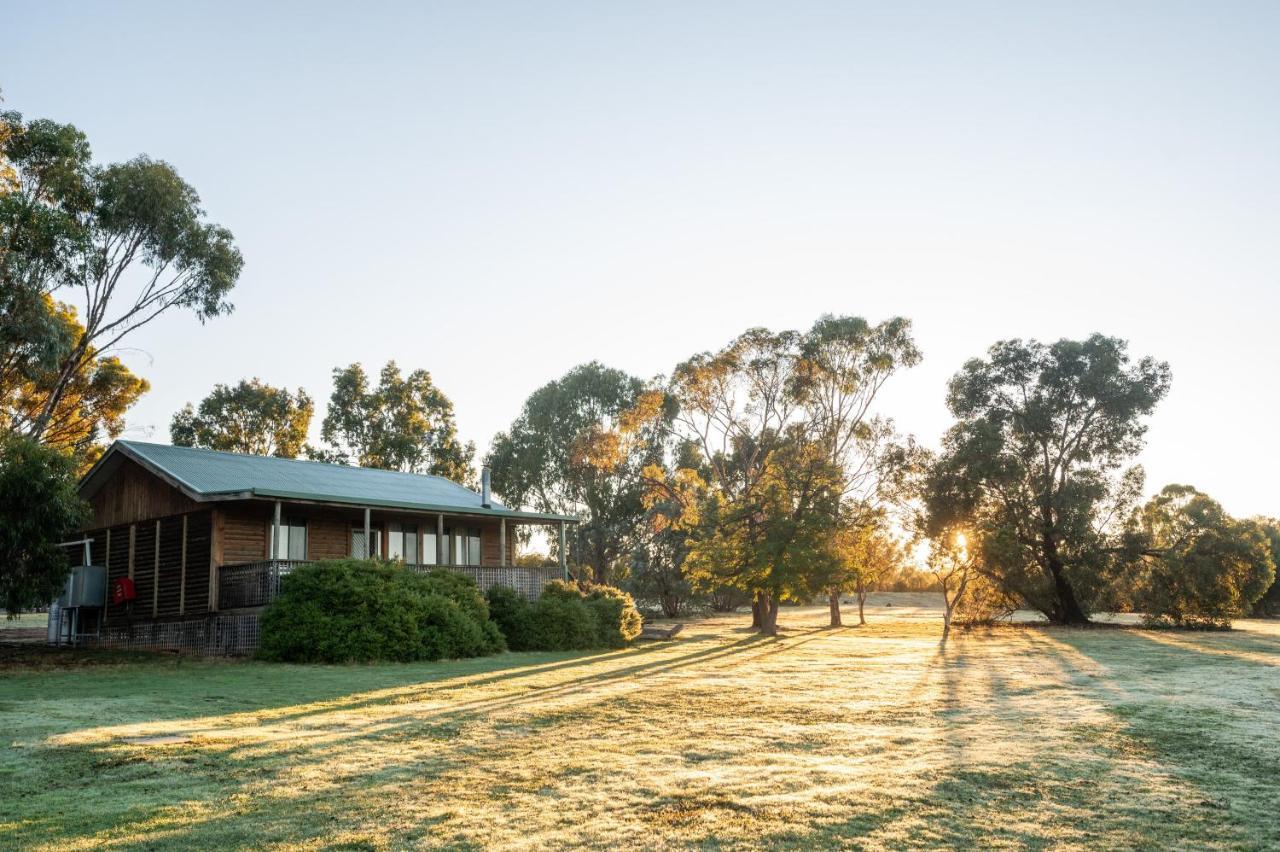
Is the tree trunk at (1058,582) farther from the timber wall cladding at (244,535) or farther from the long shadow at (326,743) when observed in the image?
the timber wall cladding at (244,535)

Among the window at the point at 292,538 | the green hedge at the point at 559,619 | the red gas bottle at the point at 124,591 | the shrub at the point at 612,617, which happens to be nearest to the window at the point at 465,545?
the window at the point at 292,538

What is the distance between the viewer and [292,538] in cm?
2525

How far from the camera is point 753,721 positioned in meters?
10.4

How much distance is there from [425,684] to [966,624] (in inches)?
1137

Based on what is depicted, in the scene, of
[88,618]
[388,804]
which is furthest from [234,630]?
[388,804]

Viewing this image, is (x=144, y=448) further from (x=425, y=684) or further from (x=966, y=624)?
(x=966, y=624)

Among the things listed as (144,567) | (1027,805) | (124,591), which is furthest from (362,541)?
(1027,805)

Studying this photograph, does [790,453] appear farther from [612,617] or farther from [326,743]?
[326,743]

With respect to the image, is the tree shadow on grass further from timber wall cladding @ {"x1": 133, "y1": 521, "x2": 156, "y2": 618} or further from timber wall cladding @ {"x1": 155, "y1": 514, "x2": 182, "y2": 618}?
timber wall cladding @ {"x1": 133, "y1": 521, "x2": 156, "y2": 618}

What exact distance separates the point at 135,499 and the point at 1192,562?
37.1 m

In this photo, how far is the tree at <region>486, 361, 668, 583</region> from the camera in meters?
53.7

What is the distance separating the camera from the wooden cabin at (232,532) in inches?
873

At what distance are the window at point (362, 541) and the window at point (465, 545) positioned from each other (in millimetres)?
2709

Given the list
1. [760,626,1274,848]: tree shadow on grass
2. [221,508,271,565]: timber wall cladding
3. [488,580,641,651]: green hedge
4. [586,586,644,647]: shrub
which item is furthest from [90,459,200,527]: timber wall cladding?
[760,626,1274,848]: tree shadow on grass
